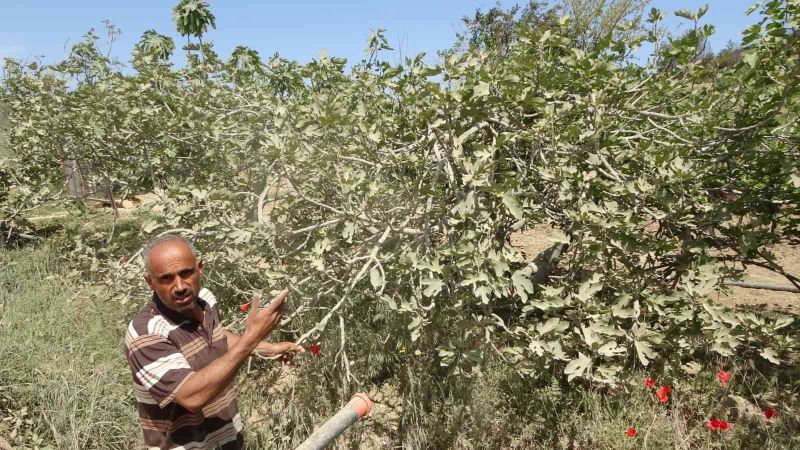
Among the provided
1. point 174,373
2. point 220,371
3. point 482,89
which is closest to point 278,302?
point 220,371

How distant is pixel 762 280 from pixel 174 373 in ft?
18.5

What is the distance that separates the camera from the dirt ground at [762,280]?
4141mm

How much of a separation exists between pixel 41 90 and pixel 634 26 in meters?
5.26

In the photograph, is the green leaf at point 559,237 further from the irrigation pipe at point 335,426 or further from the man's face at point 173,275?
the man's face at point 173,275

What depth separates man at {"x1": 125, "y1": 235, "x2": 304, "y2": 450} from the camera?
5.14ft

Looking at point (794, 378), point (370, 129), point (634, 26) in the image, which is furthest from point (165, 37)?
point (794, 378)

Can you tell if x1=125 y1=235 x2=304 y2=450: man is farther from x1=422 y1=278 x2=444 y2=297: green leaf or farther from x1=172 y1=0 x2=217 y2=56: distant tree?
x1=172 y1=0 x2=217 y2=56: distant tree

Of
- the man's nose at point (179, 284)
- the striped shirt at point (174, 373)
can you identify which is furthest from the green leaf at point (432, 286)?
the man's nose at point (179, 284)

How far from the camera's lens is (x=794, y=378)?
2.94m

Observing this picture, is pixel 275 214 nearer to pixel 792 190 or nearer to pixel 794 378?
pixel 792 190

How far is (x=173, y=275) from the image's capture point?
1.76 metres

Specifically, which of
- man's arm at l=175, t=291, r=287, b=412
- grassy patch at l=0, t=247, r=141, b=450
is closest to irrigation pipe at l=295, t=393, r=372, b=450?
man's arm at l=175, t=291, r=287, b=412

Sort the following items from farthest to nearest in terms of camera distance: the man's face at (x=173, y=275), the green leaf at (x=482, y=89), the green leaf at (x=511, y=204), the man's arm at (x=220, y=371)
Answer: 1. the green leaf at (x=482, y=89)
2. the green leaf at (x=511, y=204)
3. the man's face at (x=173, y=275)
4. the man's arm at (x=220, y=371)

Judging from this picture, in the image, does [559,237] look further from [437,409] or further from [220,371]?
[220,371]
